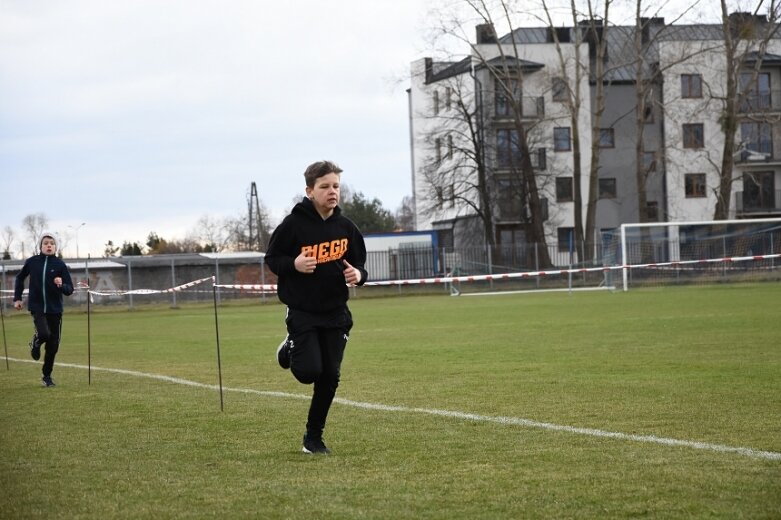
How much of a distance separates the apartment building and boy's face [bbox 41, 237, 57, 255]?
4721cm

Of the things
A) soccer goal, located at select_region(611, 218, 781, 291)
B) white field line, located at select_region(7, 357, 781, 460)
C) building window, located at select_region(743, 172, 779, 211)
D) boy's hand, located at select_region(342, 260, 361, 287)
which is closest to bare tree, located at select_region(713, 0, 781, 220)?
soccer goal, located at select_region(611, 218, 781, 291)

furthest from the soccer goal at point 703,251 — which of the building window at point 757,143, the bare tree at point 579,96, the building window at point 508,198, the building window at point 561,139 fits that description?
the building window at point 757,143

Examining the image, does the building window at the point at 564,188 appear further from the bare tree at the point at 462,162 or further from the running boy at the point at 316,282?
the running boy at the point at 316,282

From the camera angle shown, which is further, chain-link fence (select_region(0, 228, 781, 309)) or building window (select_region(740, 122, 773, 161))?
building window (select_region(740, 122, 773, 161))

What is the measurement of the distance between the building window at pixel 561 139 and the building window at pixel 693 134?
714 centimetres

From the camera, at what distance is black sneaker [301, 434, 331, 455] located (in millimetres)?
7961

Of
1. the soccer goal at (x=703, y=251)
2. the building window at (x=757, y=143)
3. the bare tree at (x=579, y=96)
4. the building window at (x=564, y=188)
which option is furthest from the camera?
the building window at (x=564, y=188)

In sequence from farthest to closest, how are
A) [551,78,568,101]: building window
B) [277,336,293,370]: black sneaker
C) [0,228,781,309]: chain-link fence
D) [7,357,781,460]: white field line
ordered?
[551,78,568,101]: building window, [0,228,781,309]: chain-link fence, [277,336,293,370]: black sneaker, [7,357,781,460]: white field line

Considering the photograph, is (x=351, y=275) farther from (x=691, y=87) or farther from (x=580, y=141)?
(x=691, y=87)

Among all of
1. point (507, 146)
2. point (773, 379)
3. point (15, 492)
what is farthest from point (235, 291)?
point (15, 492)

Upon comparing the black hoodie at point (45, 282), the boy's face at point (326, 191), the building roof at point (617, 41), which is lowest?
the black hoodie at point (45, 282)

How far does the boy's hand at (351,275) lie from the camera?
795cm

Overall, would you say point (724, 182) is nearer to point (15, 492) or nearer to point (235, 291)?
point (235, 291)

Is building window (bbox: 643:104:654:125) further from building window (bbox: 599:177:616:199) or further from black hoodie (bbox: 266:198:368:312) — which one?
black hoodie (bbox: 266:198:368:312)
